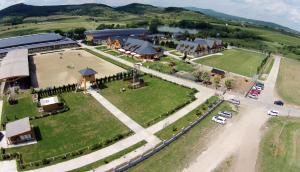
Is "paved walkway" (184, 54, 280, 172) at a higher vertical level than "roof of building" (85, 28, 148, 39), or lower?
lower

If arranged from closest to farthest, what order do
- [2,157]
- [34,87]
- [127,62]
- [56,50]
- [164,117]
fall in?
[2,157]
[164,117]
[34,87]
[127,62]
[56,50]

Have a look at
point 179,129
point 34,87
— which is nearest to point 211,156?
point 179,129

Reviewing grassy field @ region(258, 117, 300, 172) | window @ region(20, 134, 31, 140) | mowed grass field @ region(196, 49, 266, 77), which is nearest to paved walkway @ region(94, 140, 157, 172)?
window @ region(20, 134, 31, 140)

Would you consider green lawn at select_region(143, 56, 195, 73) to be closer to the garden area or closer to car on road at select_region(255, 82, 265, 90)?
car on road at select_region(255, 82, 265, 90)

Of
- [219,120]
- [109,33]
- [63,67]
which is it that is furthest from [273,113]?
[109,33]

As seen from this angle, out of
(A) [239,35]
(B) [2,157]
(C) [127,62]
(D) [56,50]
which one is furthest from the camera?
(A) [239,35]

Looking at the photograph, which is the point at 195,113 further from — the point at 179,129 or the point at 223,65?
the point at 223,65

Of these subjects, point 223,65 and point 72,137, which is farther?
point 223,65

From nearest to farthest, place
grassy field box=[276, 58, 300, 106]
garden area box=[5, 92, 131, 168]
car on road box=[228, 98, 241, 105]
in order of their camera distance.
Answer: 1. garden area box=[5, 92, 131, 168]
2. car on road box=[228, 98, 241, 105]
3. grassy field box=[276, 58, 300, 106]
